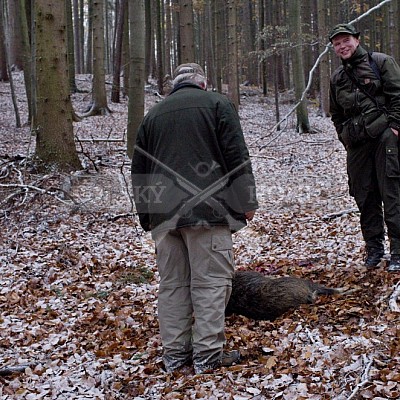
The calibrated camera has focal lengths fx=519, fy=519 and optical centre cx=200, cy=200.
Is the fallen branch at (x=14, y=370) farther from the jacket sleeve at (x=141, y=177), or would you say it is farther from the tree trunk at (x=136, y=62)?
the tree trunk at (x=136, y=62)

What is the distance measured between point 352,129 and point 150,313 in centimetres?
260

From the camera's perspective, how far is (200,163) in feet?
12.3

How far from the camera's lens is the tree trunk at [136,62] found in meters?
9.31

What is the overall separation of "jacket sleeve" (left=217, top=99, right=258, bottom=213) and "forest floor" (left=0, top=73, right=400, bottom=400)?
1254 millimetres

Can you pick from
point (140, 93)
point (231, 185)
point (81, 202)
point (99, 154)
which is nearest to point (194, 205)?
point (231, 185)

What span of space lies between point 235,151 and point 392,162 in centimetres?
177

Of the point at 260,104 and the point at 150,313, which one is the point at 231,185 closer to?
the point at 150,313

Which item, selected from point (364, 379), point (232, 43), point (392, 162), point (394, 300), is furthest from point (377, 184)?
point (232, 43)

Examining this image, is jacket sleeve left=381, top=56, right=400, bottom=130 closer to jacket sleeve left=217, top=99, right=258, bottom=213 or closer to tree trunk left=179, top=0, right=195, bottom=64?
jacket sleeve left=217, top=99, right=258, bottom=213

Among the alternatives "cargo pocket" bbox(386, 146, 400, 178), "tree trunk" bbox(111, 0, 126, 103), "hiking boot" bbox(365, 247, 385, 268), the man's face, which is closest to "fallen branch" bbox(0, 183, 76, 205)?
"hiking boot" bbox(365, 247, 385, 268)

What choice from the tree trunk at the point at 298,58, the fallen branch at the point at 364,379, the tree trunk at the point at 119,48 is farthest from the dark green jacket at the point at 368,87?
the tree trunk at the point at 119,48

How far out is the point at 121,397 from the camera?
3645 millimetres

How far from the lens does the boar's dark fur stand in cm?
466

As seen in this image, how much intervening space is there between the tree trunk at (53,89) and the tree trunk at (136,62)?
3.90 ft
